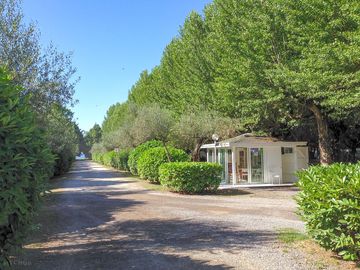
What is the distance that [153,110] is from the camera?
101 ft

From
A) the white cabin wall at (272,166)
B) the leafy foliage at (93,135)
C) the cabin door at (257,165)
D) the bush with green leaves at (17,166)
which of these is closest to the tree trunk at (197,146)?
the cabin door at (257,165)

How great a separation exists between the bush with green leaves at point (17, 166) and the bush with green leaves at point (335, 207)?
157 inches

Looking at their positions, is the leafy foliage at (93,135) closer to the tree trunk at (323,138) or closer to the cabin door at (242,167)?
the cabin door at (242,167)

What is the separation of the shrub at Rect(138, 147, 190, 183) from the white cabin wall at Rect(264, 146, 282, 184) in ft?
15.2

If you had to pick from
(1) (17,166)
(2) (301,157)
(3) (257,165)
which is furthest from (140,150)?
(1) (17,166)

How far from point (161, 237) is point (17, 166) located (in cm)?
459

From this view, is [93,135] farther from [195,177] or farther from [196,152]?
[195,177]

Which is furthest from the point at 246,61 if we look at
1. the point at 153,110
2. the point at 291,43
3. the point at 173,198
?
the point at 153,110

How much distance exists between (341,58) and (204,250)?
11.8 metres

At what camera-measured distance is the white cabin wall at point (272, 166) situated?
952 inches

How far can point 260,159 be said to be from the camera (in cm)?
2436

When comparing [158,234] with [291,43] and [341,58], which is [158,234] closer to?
[341,58]

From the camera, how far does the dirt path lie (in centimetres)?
649

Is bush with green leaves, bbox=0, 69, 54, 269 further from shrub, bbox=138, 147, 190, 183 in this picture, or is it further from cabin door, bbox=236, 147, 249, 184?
cabin door, bbox=236, 147, 249, 184
